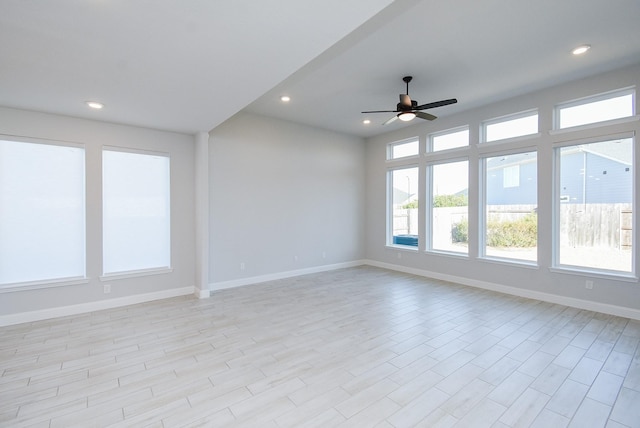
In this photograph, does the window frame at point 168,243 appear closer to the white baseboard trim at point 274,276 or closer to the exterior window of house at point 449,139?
the white baseboard trim at point 274,276

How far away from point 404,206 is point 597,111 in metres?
3.66

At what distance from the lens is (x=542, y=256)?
15.4ft

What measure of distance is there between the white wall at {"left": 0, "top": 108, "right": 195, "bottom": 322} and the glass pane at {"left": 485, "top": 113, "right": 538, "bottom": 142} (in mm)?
5392

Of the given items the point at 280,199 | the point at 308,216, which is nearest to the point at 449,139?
the point at 308,216

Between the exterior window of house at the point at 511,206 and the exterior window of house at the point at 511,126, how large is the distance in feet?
1.17

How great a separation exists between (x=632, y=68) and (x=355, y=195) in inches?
200

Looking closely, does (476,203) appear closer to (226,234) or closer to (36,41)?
(226,234)

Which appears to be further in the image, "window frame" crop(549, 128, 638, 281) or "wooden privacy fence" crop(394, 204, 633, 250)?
"wooden privacy fence" crop(394, 204, 633, 250)

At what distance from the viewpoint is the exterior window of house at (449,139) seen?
577 centimetres

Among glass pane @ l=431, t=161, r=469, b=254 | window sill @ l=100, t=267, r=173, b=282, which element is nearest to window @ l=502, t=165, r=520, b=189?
glass pane @ l=431, t=161, r=469, b=254

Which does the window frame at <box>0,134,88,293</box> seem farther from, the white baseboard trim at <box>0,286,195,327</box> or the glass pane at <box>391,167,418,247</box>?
the glass pane at <box>391,167,418,247</box>

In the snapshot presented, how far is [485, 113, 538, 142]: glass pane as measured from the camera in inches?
191

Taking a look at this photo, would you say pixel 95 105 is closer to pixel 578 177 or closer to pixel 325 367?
pixel 325 367

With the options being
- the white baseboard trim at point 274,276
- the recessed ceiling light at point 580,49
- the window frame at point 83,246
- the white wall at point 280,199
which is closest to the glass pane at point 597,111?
the recessed ceiling light at point 580,49
